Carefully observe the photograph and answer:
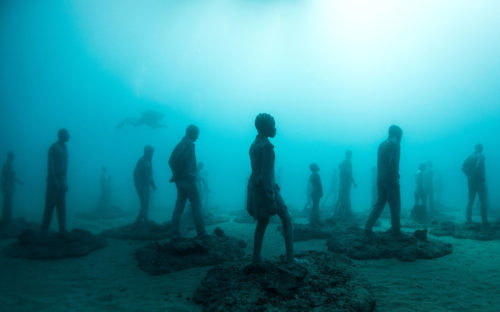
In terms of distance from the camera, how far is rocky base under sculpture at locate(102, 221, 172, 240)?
9145 mm

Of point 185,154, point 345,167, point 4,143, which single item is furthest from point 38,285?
point 4,143

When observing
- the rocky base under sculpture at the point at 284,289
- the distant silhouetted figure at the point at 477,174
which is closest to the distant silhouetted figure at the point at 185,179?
the rocky base under sculpture at the point at 284,289

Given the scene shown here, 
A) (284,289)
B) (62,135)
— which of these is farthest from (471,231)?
(62,135)

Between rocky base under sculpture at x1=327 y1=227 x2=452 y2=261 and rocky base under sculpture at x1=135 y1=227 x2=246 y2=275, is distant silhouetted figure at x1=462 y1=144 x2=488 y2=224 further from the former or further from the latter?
rocky base under sculpture at x1=135 y1=227 x2=246 y2=275

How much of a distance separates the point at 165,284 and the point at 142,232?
4.95 meters

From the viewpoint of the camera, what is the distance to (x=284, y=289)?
404 centimetres

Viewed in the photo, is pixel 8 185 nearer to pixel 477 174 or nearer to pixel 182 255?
pixel 182 255

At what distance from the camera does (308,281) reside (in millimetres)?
4355

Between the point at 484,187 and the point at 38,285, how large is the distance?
1369 centimetres

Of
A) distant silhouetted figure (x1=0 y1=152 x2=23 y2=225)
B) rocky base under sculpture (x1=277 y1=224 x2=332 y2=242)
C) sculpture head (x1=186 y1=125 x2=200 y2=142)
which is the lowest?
rocky base under sculpture (x1=277 y1=224 x2=332 y2=242)

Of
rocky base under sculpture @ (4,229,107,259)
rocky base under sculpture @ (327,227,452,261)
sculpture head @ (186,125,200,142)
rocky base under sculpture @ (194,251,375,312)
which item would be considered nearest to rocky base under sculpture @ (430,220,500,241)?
rocky base under sculpture @ (327,227,452,261)

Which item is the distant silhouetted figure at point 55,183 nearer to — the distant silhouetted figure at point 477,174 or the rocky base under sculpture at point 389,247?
the rocky base under sculpture at point 389,247

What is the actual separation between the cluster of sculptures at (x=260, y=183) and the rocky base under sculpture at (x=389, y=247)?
0.41m

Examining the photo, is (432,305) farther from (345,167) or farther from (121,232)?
(345,167)
